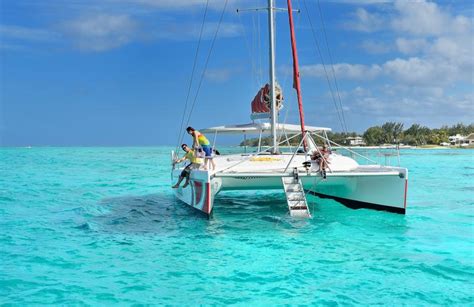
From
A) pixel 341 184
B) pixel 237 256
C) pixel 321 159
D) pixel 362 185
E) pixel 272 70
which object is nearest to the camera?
pixel 237 256

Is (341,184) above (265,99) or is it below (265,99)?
below

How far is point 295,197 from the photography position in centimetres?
947

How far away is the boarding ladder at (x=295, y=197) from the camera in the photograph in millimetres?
9297

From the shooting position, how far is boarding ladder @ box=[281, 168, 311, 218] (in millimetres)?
9297

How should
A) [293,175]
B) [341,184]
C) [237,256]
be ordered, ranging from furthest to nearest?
[341,184] < [293,175] < [237,256]

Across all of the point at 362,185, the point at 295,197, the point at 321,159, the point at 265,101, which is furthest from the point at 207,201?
the point at 265,101

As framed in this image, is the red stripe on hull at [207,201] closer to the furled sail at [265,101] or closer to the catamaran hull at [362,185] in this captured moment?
the catamaran hull at [362,185]

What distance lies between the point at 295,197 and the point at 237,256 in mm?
2854

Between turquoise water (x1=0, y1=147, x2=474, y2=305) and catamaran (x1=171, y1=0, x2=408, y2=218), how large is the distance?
1.21 ft

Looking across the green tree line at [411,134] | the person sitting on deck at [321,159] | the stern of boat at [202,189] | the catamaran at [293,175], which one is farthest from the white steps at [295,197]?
the green tree line at [411,134]

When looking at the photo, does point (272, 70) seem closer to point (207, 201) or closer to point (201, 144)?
point (201, 144)

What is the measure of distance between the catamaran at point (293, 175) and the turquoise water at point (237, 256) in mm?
368

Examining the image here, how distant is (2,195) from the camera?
51.6ft

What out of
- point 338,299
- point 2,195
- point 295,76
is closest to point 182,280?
point 338,299
